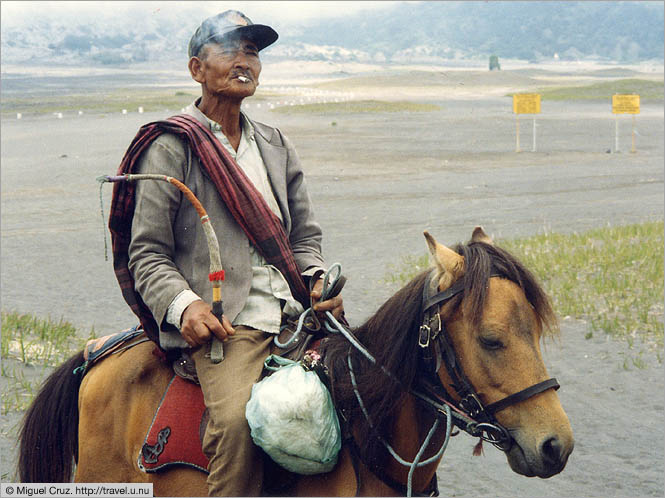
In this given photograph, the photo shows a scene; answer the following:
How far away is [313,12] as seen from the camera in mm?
5262

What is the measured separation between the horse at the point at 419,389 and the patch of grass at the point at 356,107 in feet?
138

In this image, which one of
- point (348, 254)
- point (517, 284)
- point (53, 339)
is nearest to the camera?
point (517, 284)

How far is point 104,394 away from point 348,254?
942 cm

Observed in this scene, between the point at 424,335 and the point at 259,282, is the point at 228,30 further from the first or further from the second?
the point at 424,335

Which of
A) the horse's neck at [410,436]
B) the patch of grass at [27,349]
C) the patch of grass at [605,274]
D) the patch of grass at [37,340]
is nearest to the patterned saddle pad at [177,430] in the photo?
the horse's neck at [410,436]

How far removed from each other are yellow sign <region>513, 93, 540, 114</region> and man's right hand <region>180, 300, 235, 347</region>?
2322 cm

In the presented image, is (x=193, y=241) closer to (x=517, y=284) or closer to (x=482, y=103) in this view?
(x=517, y=284)

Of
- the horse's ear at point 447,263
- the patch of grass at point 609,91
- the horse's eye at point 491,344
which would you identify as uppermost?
the horse's ear at point 447,263

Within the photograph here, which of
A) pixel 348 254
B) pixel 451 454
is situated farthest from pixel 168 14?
pixel 348 254

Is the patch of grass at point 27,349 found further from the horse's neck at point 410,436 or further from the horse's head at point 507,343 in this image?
the horse's head at point 507,343

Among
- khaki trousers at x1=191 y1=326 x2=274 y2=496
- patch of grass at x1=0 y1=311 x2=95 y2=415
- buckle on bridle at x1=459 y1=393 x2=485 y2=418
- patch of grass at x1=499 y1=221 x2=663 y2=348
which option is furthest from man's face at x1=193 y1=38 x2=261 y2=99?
patch of grass at x1=499 y1=221 x2=663 y2=348

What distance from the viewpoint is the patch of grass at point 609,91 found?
174 ft

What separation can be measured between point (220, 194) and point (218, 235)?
6.7 inches

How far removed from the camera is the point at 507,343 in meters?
3.00
